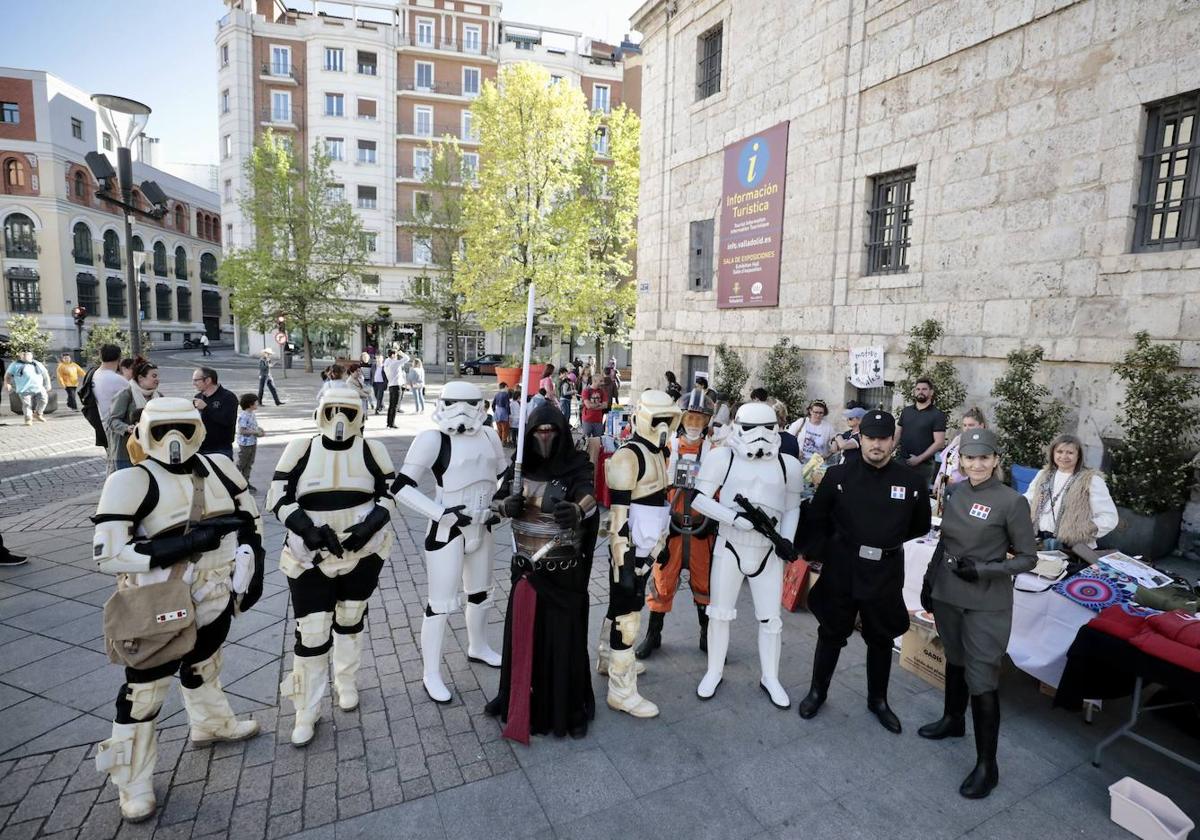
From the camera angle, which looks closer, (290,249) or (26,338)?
(26,338)

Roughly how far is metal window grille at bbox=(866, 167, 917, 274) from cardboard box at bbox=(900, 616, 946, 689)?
7.29 metres

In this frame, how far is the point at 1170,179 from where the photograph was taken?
7215 millimetres

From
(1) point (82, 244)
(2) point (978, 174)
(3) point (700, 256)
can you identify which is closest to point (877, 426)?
(2) point (978, 174)

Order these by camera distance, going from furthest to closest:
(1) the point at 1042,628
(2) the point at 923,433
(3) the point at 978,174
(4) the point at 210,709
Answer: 1. (3) the point at 978,174
2. (2) the point at 923,433
3. (1) the point at 1042,628
4. (4) the point at 210,709

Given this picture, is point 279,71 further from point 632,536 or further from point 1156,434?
point 1156,434

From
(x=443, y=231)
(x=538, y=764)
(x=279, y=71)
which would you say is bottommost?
(x=538, y=764)

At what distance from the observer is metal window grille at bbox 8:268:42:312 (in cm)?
3981

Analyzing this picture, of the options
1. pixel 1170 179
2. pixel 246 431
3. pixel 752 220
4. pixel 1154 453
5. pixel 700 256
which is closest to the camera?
pixel 1154 453

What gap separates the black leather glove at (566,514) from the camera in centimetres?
365

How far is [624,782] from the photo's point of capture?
11.8ft

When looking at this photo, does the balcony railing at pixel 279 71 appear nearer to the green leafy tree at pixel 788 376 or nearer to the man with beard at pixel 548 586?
the green leafy tree at pixel 788 376

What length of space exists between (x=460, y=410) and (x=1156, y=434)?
720 centimetres

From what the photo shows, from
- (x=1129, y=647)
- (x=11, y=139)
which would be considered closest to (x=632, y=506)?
(x=1129, y=647)

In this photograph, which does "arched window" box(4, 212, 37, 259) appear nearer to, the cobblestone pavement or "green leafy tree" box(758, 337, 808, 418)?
the cobblestone pavement
